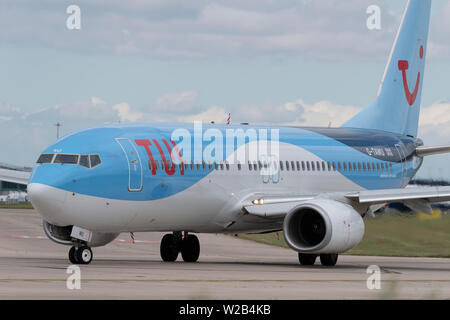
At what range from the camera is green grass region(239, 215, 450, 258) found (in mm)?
37844

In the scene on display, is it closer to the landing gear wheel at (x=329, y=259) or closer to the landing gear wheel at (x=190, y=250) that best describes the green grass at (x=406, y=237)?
the landing gear wheel at (x=329, y=259)

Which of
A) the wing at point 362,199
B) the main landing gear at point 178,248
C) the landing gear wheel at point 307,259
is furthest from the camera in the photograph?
the main landing gear at point 178,248

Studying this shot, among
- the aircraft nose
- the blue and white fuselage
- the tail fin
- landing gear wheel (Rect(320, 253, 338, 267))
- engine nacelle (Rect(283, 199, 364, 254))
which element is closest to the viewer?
Answer: the aircraft nose

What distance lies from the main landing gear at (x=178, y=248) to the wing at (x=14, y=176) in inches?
188

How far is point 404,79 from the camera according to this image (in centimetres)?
4103

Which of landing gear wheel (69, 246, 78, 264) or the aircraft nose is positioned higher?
the aircraft nose

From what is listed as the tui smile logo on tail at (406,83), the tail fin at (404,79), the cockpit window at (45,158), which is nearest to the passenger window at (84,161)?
the cockpit window at (45,158)

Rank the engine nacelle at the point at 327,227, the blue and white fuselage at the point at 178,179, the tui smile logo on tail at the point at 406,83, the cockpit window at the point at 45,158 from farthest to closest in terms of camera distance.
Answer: the tui smile logo on tail at the point at 406,83, the engine nacelle at the point at 327,227, the cockpit window at the point at 45,158, the blue and white fuselage at the point at 178,179

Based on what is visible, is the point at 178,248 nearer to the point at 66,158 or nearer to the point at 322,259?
the point at 322,259

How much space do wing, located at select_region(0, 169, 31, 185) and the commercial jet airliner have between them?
156 inches

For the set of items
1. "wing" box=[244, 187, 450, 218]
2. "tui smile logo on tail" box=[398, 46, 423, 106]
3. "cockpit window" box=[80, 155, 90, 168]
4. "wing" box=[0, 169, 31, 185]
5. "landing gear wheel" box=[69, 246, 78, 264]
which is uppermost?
"tui smile logo on tail" box=[398, 46, 423, 106]

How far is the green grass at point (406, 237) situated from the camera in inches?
1490

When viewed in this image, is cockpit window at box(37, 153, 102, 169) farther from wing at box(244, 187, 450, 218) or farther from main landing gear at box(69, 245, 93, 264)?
wing at box(244, 187, 450, 218)

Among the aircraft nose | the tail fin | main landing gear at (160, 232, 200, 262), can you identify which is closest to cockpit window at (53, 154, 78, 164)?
the aircraft nose
